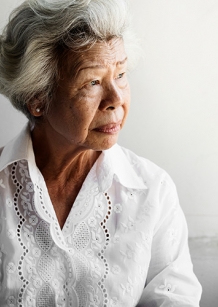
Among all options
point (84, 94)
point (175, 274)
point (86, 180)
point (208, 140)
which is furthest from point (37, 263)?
point (208, 140)

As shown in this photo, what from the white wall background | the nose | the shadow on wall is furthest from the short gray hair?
the shadow on wall

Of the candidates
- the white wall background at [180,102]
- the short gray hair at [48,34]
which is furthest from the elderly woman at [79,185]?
the white wall background at [180,102]

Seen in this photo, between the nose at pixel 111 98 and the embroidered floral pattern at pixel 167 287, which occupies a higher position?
the nose at pixel 111 98

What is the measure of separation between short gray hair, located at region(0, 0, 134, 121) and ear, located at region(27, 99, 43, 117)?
3cm

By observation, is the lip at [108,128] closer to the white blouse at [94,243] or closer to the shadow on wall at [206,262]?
the white blouse at [94,243]

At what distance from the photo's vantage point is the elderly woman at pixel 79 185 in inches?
58.4

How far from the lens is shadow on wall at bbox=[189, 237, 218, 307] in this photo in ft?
6.52

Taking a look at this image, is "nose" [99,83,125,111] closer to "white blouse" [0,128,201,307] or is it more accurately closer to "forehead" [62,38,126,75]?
"forehead" [62,38,126,75]

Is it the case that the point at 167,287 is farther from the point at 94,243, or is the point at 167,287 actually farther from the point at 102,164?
the point at 102,164

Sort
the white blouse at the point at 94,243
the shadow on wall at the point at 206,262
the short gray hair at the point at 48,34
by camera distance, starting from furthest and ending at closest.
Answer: the shadow on wall at the point at 206,262, the white blouse at the point at 94,243, the short gray hair at the point at 48,34

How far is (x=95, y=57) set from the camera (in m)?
1.47

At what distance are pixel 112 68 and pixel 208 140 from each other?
568 millimetres

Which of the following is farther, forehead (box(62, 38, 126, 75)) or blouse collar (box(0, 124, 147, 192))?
blouse collar (box(0, 124, 147, 192))

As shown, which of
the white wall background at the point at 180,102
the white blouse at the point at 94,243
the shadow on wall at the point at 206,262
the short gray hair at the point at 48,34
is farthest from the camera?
the shadow on wall at the point at 206,262
